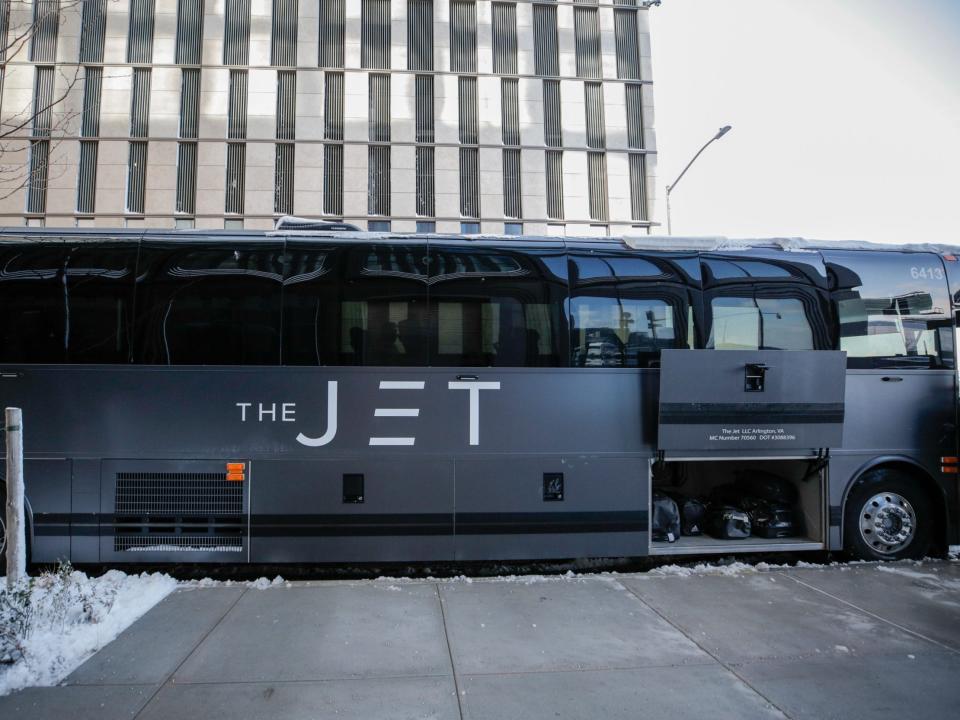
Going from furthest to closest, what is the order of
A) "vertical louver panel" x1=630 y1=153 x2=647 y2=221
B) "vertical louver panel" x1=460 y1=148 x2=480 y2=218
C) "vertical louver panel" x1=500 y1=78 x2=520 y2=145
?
"vertical louver panel" x1=630 y1=153 x2=647 y2=221
"vertical louver panel" x1=500 y1=78 x2=520 y2=145
"vertical louver panel" x1=460 y1=148 x2=480 y2=218

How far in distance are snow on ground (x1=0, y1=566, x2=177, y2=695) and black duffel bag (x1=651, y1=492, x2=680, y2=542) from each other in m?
4.77

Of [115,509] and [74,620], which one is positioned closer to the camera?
[74,620]

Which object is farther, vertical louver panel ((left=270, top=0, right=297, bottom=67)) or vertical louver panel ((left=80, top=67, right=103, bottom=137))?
vertical louver panel ((left=270, top=0, right=297, bottom=67))

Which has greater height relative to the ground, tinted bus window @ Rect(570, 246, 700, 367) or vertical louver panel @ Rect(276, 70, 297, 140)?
vertical louver panel @ Rect(276, 70, 297, 140)

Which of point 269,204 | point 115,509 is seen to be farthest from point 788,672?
point 269,204

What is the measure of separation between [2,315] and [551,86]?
2817 cm

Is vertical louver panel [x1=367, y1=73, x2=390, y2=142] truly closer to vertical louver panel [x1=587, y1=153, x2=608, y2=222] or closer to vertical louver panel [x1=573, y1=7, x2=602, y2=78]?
vertical louver panel [x1=573, y1=7, x2=602, y2=78]

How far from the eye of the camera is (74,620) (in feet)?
14.1

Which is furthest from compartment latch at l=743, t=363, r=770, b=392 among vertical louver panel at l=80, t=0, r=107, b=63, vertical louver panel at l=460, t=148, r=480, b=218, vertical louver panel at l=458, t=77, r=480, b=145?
vertical louver panel at l=80, t=0, r=107, b=63

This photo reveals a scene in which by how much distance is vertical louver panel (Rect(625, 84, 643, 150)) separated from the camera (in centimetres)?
2938

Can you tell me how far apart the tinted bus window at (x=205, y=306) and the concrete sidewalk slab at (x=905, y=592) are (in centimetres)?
581

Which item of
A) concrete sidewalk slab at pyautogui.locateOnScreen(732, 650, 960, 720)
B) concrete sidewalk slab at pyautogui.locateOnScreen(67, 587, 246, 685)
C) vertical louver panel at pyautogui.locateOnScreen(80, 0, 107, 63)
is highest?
vertical louver panel at pyautogui.locateOnScreen(80, 0, 107, 63)

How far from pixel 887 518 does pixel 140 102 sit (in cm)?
3215

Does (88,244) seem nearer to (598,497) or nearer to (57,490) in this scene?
(57,490)
